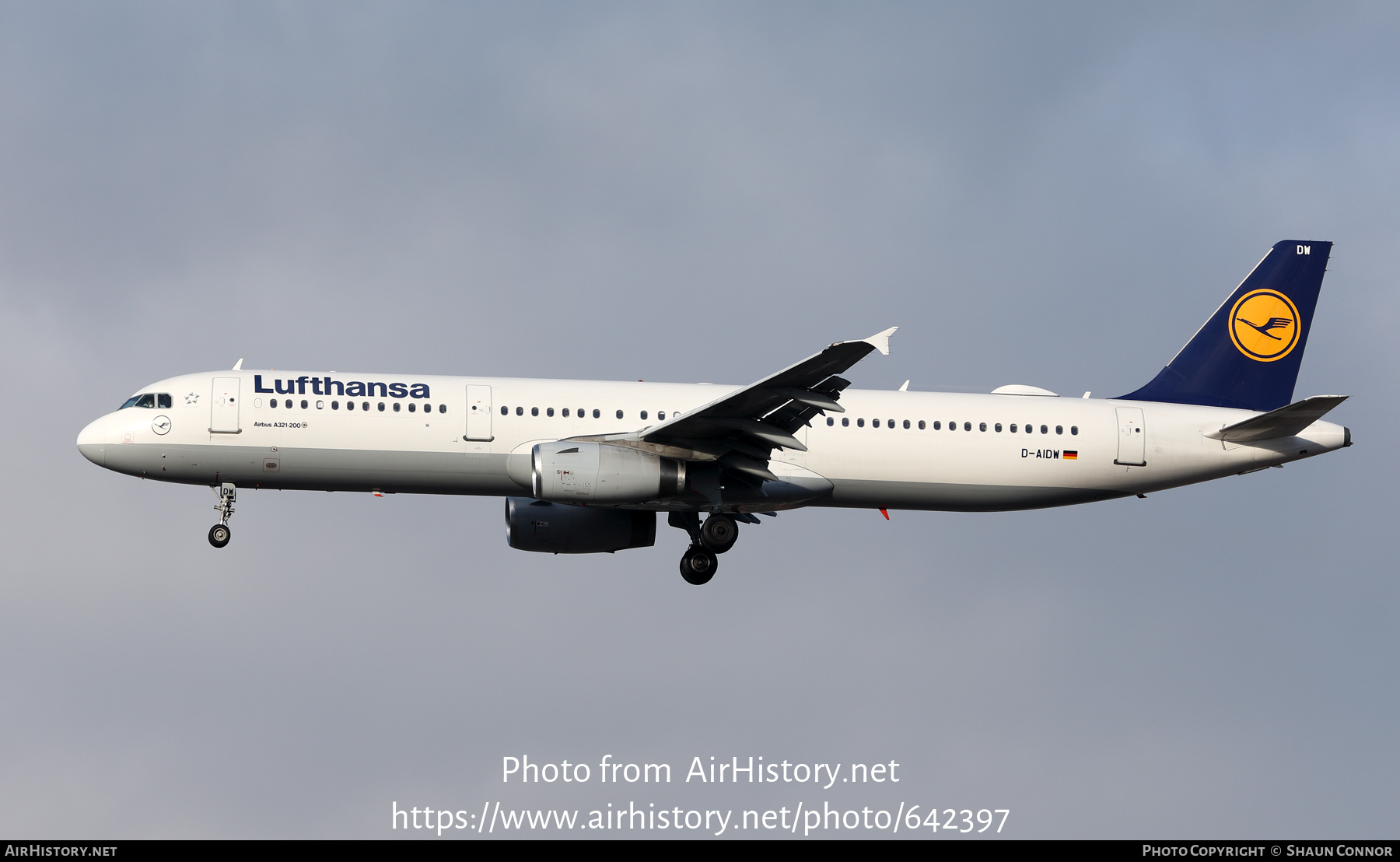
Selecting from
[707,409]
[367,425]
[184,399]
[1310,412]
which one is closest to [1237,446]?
[1310,412]

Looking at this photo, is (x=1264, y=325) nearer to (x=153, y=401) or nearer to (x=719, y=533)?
(x=719, y=533)

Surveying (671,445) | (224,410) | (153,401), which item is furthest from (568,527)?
(153,401)

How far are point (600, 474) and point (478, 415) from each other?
3.52 metres

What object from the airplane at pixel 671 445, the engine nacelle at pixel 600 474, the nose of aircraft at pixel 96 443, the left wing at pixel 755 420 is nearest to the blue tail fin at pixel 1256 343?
the airplane at pixel 671 445

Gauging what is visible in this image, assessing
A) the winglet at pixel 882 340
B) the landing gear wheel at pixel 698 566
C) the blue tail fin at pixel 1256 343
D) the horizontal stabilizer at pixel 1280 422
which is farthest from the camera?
the blue tail fin at pixel 1256 343

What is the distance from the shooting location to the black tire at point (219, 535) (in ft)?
107

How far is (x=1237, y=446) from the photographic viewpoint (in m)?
35.2

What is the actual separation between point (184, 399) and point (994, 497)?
18414mm

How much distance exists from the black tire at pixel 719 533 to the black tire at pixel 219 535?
10.6m

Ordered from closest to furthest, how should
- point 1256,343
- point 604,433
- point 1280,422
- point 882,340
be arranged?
point 882,340 < point 604,433 < point 1280,422 < point 1256,343

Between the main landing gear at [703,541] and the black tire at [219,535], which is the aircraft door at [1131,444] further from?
the black tire at [219,535]

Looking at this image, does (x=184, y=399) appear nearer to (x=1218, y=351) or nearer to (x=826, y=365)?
(x=826, y=365)

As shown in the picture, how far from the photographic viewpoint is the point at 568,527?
115ft

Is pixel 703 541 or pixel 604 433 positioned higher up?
pixel 604 433
